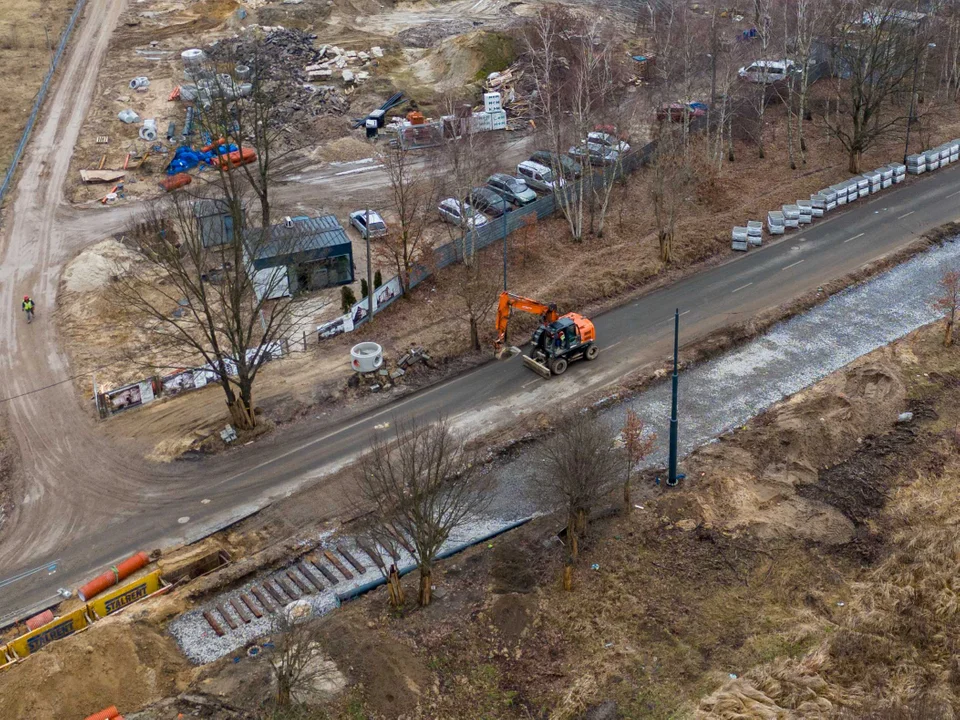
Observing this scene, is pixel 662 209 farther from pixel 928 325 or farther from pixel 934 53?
pixel 934 53

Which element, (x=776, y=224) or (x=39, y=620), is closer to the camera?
(x=39, y=620)

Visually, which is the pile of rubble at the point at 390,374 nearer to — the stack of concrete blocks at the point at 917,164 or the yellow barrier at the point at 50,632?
the yellow barrier at the point at 50,632

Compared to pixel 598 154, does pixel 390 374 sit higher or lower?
lower

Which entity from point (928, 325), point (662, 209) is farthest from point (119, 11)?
point (928, 325)

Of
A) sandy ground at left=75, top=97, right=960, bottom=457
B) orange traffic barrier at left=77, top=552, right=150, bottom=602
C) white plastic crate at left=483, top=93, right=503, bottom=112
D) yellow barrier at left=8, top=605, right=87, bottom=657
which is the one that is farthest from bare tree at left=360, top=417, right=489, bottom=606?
white plastic crate at left=483, top=93, right=503, bottom=112

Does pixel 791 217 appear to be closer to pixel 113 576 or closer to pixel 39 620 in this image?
pixel 113 576

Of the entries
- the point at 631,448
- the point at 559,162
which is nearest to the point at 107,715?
the point at 631,448

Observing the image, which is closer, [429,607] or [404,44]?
[429,607]
